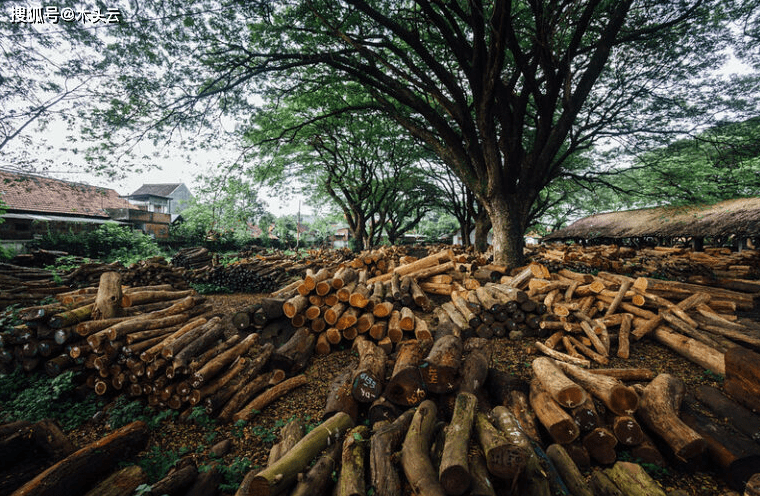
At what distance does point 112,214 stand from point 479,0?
95.0 ft

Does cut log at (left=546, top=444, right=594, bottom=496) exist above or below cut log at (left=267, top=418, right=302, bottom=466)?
above

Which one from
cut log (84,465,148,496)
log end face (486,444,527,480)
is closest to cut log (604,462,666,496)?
log end face (486,444,527,480)

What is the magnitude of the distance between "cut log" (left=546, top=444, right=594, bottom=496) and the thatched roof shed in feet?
37.6

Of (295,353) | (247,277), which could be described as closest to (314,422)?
(295,353)

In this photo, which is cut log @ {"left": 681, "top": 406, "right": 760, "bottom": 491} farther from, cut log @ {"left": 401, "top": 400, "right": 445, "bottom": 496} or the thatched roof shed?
the thatched roof shed

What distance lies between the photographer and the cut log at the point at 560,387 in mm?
2811

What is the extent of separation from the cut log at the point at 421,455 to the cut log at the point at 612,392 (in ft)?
6.20

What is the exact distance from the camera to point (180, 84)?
7.24 metres

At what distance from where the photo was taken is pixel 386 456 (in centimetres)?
228

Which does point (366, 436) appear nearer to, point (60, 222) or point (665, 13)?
point (665, 13)

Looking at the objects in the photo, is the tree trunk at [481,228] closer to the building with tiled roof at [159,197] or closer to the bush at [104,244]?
the bush at [104,244]

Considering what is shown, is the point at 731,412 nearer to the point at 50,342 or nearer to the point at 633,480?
the point at 633,480

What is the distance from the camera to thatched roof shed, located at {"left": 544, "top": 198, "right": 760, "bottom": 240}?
12.3 metres
